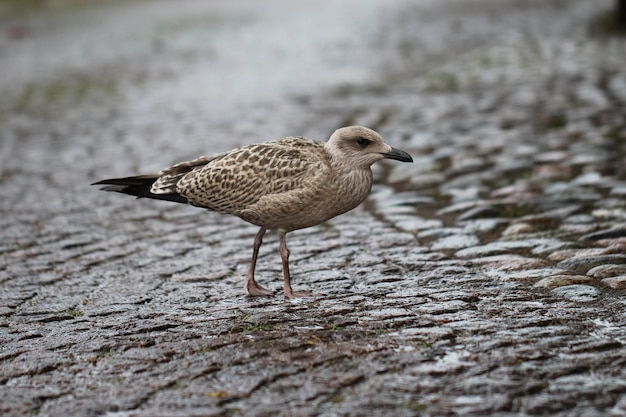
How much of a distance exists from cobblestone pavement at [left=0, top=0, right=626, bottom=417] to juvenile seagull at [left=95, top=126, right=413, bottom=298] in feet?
1.76

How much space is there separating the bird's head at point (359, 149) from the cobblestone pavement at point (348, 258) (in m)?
0.86

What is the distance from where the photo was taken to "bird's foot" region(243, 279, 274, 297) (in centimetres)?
575

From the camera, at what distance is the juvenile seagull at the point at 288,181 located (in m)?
5.49

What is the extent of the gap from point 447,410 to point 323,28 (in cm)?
2293

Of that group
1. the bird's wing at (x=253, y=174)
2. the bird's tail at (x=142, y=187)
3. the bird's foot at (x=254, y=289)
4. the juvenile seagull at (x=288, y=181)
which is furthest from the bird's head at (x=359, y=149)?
the bird's tail at (x=142, y=187)

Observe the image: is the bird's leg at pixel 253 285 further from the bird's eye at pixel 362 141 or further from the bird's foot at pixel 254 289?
the bird's eye at pixel 362 141

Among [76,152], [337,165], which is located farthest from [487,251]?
[76,152]

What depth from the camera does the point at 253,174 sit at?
5594 millimetres

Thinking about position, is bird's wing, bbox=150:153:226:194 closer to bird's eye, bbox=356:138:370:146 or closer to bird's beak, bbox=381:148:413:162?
bird's eye, bbox=356:138:370:146

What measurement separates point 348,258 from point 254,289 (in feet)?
3.56

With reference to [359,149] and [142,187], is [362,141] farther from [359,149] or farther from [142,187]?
[142,187]

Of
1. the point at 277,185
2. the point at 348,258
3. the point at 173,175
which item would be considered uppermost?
the point at 173,175

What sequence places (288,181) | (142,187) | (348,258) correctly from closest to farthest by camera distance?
(288,181) < (142,187) < (348,258)

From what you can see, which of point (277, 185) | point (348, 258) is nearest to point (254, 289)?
point (277, 185)
